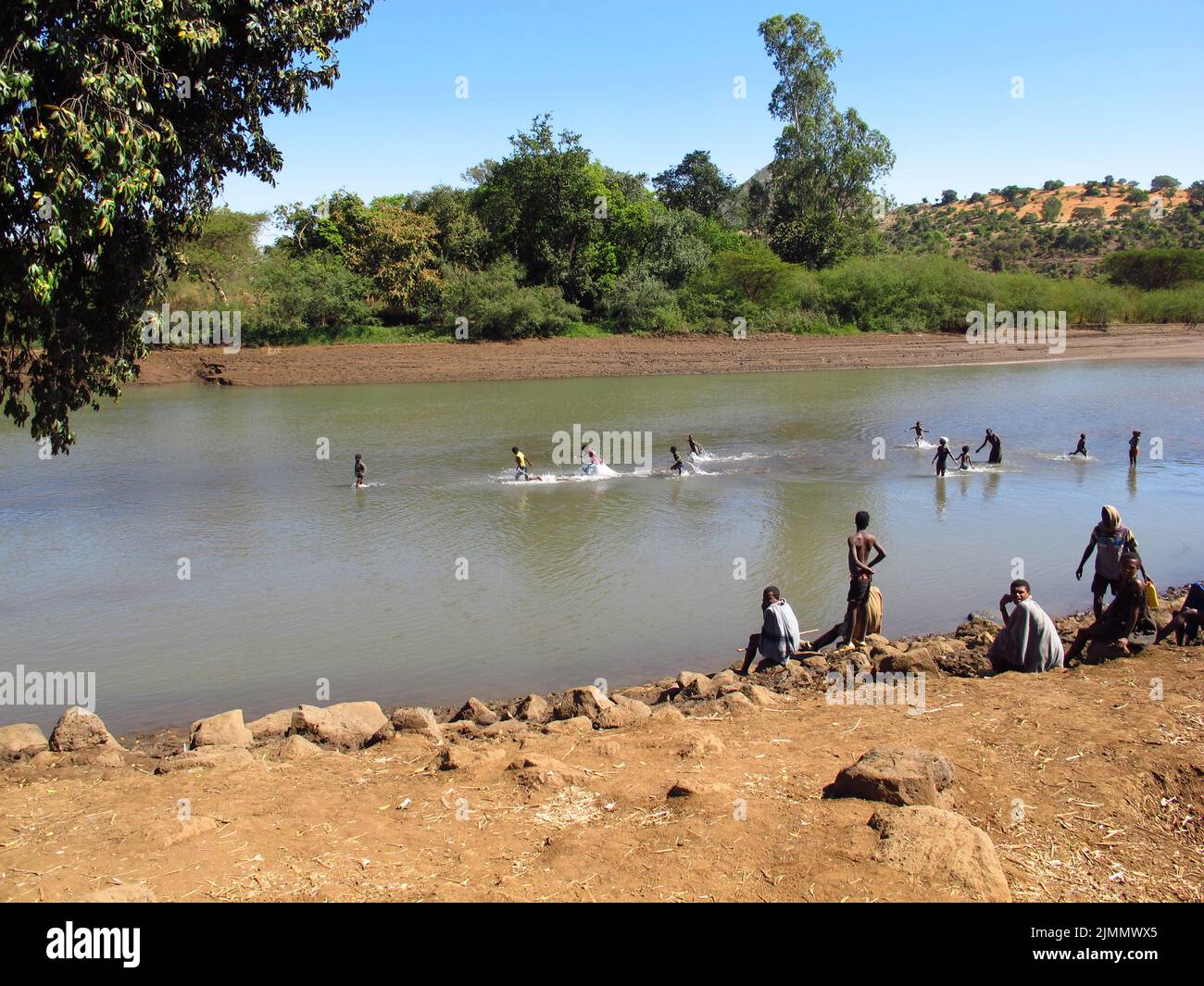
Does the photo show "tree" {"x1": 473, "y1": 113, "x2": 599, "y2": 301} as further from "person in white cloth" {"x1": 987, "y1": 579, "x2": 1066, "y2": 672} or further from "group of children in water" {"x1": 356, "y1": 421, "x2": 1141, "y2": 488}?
"person in white cloth" {"x1": 987, "y1": 579, "x2": 1066, "y2": 672}

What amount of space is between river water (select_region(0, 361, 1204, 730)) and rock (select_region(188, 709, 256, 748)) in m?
1.85

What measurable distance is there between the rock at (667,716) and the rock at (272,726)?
359 centimetres

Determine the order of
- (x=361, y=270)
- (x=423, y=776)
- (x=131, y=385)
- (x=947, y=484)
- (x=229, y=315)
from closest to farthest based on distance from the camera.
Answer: (x=423, y=776) → (x=947, y=484) → (x=131, y=385) → (x=229, y=315) → (x=361, y=270)

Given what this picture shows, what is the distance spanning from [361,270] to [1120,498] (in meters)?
46.3

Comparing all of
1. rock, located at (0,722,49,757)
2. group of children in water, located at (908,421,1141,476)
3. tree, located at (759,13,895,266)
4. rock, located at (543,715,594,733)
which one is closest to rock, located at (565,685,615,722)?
rock, located at (543,715,594,733)

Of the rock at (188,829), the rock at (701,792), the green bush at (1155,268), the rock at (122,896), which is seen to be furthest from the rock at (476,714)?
the green bush at (1155,268)

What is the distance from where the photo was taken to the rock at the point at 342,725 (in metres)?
8.51

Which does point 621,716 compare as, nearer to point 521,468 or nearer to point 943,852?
point 943,852

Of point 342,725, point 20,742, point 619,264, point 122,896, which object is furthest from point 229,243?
point 122,896

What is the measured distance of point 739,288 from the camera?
57.4 m

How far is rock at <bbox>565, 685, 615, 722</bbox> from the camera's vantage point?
29.0 ft

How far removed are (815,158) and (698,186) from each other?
39.5 feet
